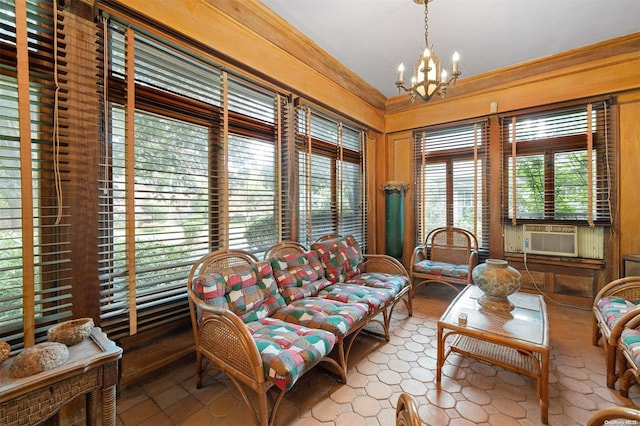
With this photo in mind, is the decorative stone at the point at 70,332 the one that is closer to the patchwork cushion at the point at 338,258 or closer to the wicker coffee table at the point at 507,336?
the patchwork cushion at the point at 338,258

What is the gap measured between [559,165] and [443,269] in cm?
196

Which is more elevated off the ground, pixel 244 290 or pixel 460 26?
pixel 460 26

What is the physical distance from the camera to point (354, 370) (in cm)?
212

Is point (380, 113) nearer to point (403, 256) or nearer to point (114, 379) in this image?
point (403, 256)

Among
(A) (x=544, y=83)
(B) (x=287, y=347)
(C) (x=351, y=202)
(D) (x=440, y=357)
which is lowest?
(D) (x=440, y=357)

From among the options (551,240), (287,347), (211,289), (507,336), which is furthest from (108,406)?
(551,240)

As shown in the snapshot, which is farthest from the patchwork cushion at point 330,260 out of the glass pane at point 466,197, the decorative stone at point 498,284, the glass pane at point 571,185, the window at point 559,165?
the glass pane at point 571,185

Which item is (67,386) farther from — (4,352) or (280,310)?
(280,310)

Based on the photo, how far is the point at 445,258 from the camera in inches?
159

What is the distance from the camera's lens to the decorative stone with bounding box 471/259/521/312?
83.0 inches

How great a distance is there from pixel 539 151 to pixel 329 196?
2821mm

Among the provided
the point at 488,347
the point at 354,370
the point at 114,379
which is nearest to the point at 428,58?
the point at 488,347

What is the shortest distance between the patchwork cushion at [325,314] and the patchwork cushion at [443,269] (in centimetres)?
178

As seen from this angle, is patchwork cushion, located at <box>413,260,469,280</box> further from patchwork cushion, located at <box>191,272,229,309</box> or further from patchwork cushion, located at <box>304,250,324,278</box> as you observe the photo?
patchwork cushion, located at <box>191,272,229,309</box>
